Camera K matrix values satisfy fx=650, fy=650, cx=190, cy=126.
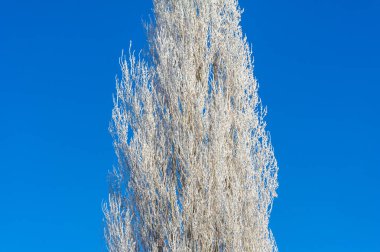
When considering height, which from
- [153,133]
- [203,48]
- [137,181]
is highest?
[203,48]

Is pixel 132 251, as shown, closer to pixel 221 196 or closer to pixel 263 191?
pixel 221 196

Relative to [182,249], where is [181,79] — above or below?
above

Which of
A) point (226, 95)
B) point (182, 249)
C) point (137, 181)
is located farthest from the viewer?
point (226, 95)

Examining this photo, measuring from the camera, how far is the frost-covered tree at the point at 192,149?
977 centimetres

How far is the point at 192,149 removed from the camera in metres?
10.1

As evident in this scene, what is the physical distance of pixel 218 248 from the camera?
963cm

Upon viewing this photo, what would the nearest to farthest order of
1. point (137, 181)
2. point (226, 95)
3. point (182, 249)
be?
point (182, 249)
point (137, 181)
point (226, 95)

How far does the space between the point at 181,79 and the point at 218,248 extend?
2859 mm

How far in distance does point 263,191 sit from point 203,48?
106 inches

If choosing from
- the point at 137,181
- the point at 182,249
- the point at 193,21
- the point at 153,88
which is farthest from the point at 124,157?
the point at 193,21

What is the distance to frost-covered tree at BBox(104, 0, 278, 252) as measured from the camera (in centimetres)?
977

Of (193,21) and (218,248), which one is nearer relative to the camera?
(218,248)

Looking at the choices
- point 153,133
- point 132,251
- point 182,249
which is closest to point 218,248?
point 182,249

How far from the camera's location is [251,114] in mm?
11023
